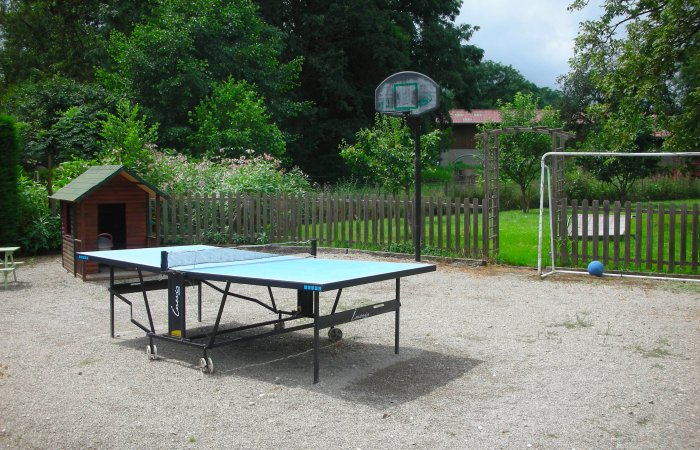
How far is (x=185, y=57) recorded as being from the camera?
25.2 meters

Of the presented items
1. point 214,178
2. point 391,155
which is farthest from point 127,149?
point 391,155

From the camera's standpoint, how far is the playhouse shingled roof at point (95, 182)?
12.3m

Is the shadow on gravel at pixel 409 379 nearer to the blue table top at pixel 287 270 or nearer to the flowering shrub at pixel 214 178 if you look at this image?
the blue table top at pixel 287 270

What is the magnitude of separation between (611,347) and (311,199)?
10166 millimetres

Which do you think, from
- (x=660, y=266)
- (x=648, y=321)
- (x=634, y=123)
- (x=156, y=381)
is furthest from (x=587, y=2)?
(x=156, y=381)

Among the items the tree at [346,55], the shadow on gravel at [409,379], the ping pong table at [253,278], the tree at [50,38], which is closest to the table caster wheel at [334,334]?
the ping pong table at [253,278]

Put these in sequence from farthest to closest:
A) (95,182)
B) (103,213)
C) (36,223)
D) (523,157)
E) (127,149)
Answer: (523,157), (127,149), (36,223), (103,213), (95,182)

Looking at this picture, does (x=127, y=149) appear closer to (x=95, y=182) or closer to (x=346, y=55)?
(x=95, y=182)

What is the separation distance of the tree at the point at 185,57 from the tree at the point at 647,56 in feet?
41.9

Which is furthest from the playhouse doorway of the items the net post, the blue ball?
the blue ball

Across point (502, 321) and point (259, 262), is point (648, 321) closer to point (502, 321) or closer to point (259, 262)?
point (502, 321)

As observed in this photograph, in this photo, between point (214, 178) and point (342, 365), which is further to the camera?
point (214, 178)

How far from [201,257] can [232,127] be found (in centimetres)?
1649

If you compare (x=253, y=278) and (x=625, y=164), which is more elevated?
(x=625, y=164)
